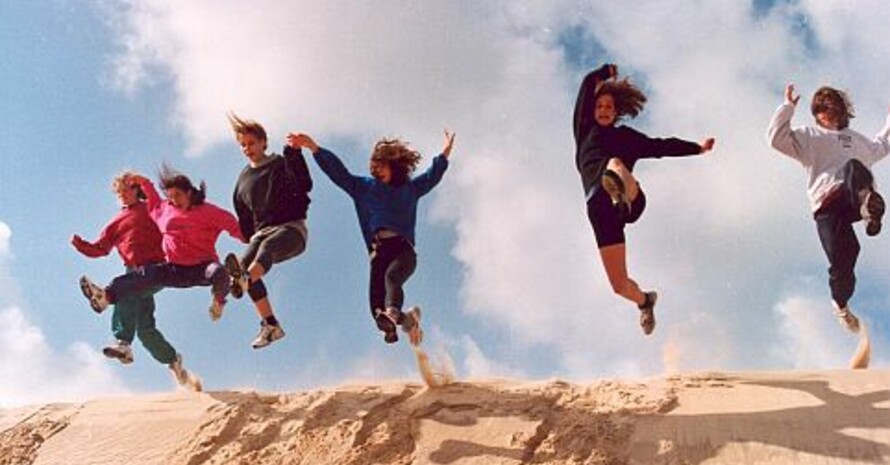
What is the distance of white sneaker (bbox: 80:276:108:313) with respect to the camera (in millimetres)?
7625

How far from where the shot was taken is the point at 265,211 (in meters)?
7.40

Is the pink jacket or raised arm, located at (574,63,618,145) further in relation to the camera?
the pink jacket

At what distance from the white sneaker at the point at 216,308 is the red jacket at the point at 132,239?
89cm

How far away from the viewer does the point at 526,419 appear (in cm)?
636

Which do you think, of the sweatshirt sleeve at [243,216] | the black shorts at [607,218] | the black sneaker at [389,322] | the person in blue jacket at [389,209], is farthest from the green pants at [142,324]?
the black shorts at [607,218]

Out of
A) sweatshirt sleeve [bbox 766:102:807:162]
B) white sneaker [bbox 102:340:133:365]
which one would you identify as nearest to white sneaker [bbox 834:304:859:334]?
sweatshirt sleeve [bbox 766:102:807:162]

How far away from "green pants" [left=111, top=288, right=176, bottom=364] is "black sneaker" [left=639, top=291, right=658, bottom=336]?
3529 mm

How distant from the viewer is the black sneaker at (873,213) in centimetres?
656

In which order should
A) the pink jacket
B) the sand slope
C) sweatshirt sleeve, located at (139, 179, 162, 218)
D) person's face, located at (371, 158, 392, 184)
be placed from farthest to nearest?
1. sweatshirt sleeve, located at (139, 179, 162, 218)
2. the pink jacket
3. person's face, located at (371, 158, 392, 184)
4. the sand slope

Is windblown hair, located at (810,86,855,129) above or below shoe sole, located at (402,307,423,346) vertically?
above

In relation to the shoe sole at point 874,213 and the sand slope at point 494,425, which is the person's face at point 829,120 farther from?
the sand slope at point 494,425

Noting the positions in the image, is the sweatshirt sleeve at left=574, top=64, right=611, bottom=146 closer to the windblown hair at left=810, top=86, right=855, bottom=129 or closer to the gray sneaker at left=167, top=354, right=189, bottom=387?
the windblown hair at left=810, top=86, right=855, bottom=129

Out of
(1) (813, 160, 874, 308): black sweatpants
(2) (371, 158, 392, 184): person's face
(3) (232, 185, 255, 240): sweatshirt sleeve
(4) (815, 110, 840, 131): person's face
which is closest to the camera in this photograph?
(1) (813, 160, 874, 308): black sweatpants

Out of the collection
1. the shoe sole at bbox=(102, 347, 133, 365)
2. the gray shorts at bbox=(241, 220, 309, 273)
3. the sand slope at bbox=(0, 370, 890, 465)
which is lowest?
the sand slope at bbox=(0, 370, 890, 465)
